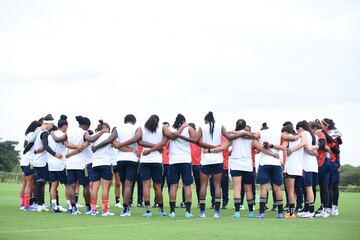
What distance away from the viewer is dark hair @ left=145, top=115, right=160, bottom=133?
1606 centimetres

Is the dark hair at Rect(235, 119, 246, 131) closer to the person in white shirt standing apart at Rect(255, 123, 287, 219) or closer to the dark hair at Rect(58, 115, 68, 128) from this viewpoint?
the person in white shirt standing apart at Rect(255, 123, 287, 219)

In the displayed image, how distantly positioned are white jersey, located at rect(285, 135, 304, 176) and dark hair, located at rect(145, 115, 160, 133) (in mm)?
3271

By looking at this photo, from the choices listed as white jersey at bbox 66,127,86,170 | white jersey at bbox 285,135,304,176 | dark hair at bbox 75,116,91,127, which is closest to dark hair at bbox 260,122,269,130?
white jersey at bbox 285,135,304,176

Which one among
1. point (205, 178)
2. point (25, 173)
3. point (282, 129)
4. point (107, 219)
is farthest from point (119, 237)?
point (25, 173)

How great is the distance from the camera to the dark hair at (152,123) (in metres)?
16.1

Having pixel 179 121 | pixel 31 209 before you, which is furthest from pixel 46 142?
pixel 179 121

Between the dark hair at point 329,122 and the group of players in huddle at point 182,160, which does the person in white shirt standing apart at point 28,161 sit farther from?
the dark hair at point 329,122

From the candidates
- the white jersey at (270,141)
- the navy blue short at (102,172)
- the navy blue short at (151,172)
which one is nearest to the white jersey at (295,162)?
the white jersey at (270,141)

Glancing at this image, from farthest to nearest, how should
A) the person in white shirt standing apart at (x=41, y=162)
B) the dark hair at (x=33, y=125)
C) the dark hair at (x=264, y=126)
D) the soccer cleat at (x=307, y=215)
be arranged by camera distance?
the dark hair at (x=33, y=125), the dark hair at (x=264, y=126), the person in white shirt standing apart at (x=41, y=162), the soccer cleat at (x=307, y=215)

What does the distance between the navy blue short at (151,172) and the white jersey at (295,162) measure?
304cm

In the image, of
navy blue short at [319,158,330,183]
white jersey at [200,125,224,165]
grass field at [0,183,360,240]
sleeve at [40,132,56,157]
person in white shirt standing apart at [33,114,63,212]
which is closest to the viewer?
grass field at [0,183,360,240]

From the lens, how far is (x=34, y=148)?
18484 mm

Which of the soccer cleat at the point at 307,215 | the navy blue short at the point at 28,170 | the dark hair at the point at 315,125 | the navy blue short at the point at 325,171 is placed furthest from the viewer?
the navy blue short at the point at 28,170

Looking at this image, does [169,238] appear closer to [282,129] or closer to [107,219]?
[107,219]
